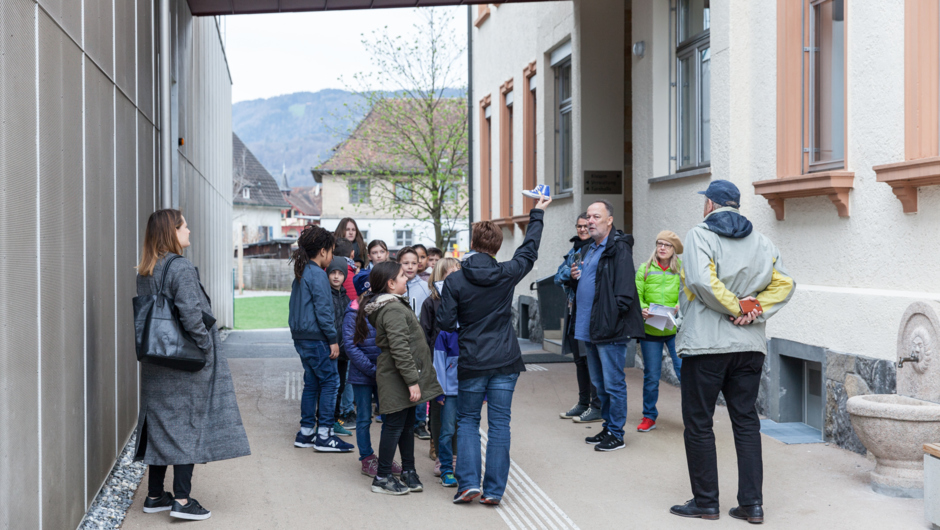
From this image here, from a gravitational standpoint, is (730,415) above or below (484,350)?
below

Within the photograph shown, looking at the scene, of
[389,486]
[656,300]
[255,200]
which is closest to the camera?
[389,486]

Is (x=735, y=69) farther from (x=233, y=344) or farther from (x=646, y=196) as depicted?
(x=233, y=344)

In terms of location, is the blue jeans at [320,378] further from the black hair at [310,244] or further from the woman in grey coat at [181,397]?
the woman in grey coat at [181,397]

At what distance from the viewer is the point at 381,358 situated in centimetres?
579

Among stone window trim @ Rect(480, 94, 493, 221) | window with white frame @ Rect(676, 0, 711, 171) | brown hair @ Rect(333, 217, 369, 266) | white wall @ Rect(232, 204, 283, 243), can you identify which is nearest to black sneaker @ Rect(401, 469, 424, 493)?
brown hair @ Rect(333, 217, 369, 266)

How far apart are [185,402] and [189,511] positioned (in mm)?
676

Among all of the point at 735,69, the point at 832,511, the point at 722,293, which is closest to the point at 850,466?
the point at 832,511

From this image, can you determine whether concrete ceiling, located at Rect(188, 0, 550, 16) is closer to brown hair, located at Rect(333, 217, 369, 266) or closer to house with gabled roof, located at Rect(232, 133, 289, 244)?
brown hair, located at Rect(333, 217, 369, 266)

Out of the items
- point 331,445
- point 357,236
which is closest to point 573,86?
point 357,236

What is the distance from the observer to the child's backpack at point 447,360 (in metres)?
6.10

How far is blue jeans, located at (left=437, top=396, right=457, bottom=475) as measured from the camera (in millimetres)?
6133

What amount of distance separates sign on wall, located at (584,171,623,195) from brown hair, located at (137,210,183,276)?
9697mm

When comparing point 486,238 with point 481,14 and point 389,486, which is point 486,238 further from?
point 481,14

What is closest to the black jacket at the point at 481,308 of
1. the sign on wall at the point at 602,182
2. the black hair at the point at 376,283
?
the black hair at the point at 376,283
